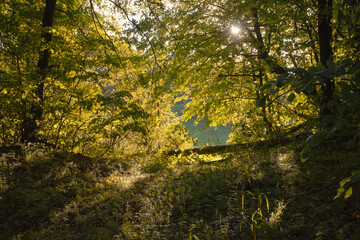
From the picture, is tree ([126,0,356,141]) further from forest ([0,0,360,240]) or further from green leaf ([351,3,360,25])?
green leaf ([351,3,360,25])

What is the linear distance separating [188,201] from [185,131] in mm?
4846

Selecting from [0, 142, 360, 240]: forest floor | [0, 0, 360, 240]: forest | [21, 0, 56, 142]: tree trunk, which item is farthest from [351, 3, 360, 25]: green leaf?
[21, 0, 56, 142]: tree trunk

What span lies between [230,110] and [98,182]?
6.84 metres

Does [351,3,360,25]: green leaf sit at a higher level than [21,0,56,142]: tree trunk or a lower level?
lower

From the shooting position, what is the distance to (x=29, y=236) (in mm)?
3957

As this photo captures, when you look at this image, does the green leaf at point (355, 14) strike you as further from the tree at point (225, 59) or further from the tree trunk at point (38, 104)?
the tree trunk at point (38, 104)

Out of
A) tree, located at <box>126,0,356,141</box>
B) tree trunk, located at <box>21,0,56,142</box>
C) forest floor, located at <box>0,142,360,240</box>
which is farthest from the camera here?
tree trunk, located at <box>21,0,56,142</box>

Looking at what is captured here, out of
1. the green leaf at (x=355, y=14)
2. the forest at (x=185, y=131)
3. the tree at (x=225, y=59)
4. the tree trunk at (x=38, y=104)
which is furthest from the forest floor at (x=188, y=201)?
the green leaf at (x=355, y=14)

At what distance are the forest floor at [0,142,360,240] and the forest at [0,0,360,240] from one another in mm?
28

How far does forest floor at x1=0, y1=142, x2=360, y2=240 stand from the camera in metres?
3.47

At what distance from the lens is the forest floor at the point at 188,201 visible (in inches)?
137

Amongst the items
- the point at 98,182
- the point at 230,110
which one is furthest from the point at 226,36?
the point at 98,182

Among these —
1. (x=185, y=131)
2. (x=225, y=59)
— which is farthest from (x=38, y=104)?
(x=225, y=59)

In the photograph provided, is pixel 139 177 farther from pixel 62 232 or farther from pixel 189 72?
pixel 189 72
